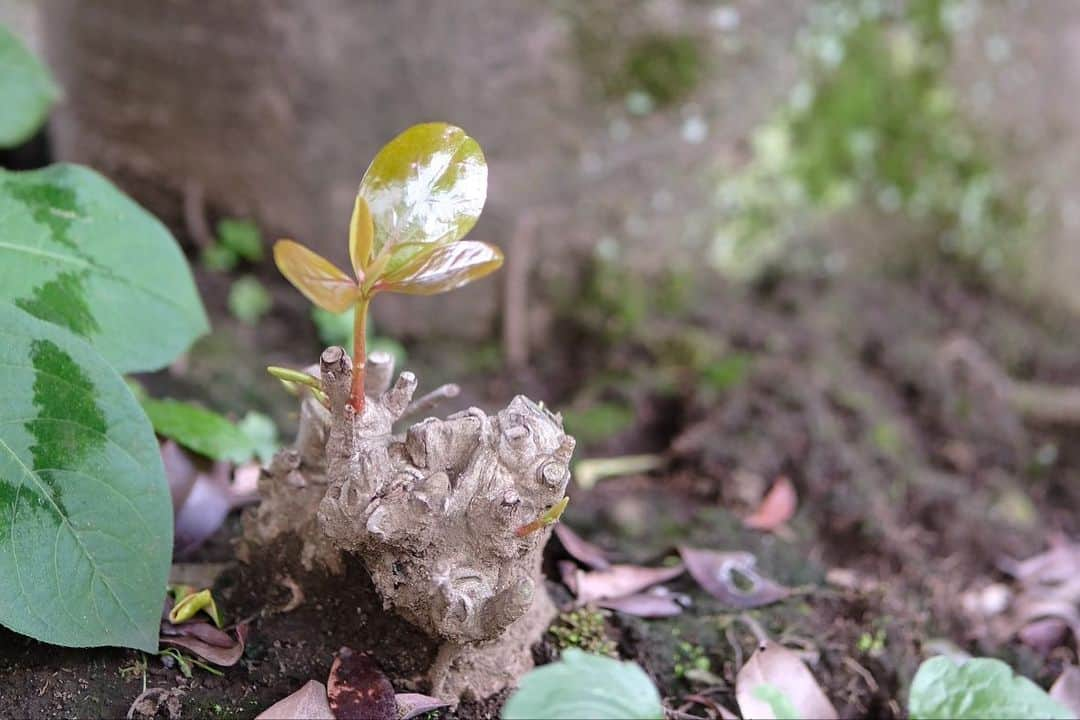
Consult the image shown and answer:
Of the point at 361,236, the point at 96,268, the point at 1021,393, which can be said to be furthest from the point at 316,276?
the point at 1021,393

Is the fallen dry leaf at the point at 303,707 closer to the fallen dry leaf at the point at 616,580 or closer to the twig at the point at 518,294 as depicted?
the fallen dry leaf at the point at 616,580

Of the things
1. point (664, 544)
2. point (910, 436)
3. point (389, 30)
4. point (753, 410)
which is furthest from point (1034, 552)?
point (389, 30)

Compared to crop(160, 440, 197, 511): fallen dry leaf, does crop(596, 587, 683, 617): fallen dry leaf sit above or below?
below

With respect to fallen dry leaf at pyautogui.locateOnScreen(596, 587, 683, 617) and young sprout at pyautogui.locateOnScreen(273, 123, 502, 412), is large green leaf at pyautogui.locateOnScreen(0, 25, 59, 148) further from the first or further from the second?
fallen dry leaf at pyautogui.locateOnScreen(596, 587, 683, 617)

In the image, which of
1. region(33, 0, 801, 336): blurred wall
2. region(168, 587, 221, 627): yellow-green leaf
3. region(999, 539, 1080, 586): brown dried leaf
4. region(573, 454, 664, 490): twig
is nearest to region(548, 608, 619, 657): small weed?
region(168, 587, 221, 627): yellow-green leaf

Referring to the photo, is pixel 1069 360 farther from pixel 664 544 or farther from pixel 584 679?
pixel 584 679

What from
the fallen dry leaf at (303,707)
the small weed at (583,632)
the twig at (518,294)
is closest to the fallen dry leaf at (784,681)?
the small weed at (583,632)
